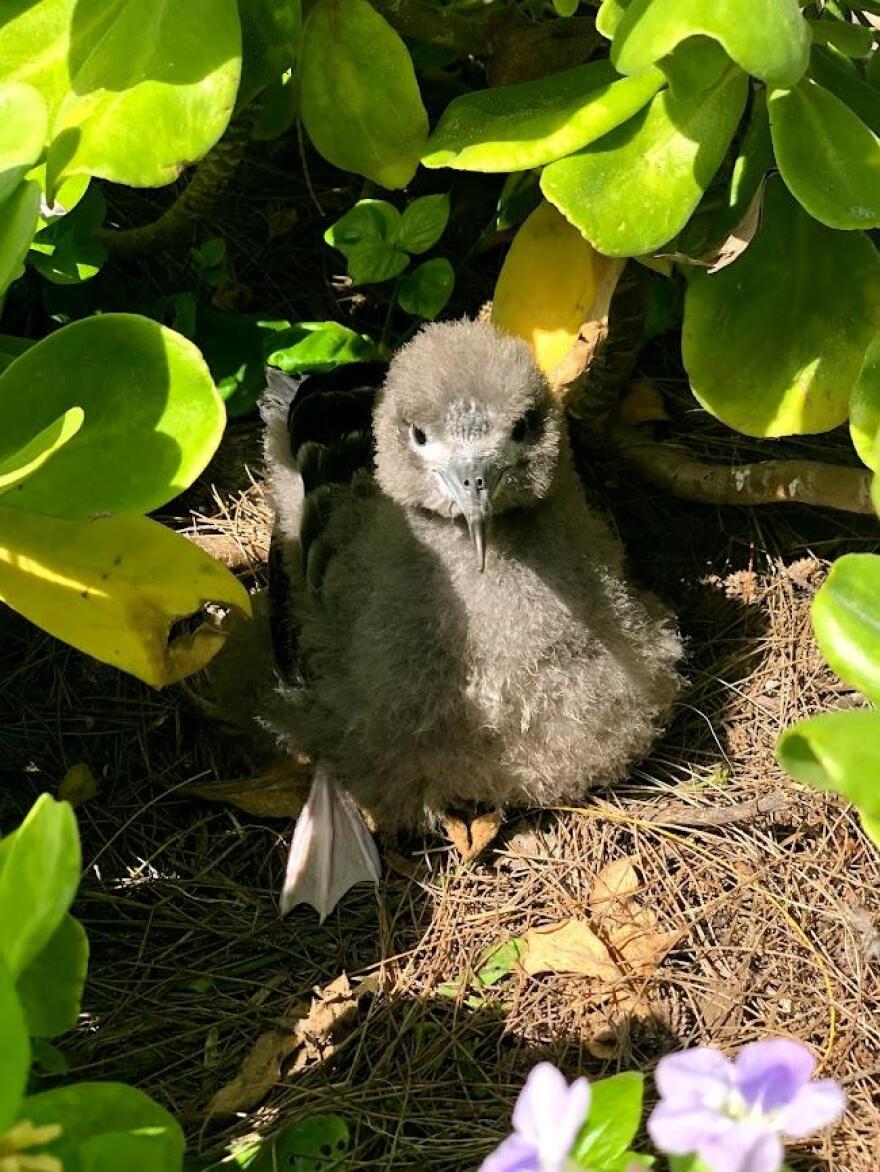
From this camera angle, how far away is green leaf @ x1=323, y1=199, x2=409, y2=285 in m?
3.37

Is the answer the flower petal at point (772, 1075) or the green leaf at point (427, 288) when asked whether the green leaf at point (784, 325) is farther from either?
the flower petal at point (772, 1075)

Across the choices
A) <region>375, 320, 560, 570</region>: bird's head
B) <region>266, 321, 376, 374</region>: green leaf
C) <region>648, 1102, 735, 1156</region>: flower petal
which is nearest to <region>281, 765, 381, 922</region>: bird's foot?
<region>375, 320, 560, 570</region>: bird's head

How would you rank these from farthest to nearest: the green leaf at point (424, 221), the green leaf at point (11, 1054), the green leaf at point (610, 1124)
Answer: the green leaf at point (424, 221) → the green leaf at point (610, 1124) → the green leaf at point (11, 1054)

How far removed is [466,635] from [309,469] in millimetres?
667

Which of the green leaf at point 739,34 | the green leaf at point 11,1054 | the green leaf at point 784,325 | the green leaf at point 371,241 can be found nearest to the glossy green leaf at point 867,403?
the green leaf at point 784,325

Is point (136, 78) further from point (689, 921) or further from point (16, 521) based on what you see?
point (689, 921)

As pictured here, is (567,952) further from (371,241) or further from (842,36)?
(842,36)

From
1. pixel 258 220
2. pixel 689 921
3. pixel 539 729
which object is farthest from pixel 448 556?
pixel 258 220

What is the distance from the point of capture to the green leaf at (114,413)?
228 centimetres

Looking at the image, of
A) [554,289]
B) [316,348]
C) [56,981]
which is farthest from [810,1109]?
[316,348]

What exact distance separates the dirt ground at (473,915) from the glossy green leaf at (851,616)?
983 millimetres

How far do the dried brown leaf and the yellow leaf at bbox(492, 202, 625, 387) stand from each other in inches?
53.2

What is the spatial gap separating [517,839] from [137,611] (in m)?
1.10

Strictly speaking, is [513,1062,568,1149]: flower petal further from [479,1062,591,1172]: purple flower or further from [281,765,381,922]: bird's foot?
[281,765,381,922]: bird's foot
